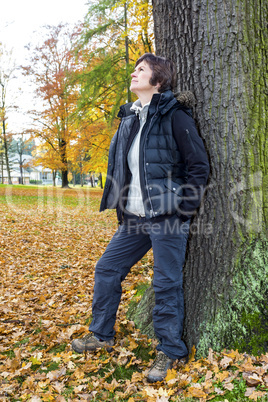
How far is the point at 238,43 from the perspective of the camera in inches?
100

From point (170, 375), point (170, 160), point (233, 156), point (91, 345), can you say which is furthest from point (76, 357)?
point (233, 156)

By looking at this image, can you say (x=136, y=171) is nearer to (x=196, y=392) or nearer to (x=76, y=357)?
(x=196, y=392)

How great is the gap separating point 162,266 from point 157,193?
0.59 m

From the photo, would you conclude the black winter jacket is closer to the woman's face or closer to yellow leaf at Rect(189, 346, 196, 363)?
the woman's face

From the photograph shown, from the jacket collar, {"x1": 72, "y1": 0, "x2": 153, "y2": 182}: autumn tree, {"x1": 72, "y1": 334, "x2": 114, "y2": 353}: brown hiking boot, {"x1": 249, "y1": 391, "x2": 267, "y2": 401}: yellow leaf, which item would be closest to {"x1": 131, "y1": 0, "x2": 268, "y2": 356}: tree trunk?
the jacket collar

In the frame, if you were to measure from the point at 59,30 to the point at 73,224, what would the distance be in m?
19.0

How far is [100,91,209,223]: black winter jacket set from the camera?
2.53 m

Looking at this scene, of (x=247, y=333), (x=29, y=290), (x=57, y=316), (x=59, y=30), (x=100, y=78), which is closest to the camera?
(x=247, y=333)

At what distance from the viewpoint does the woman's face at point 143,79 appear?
2.72 m

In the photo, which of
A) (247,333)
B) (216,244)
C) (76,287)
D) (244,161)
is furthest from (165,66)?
(76,287)

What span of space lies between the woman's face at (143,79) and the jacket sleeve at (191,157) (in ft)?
1.13

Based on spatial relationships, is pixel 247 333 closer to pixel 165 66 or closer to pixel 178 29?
pixel 165 66

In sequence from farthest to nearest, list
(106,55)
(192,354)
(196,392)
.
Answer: (106,55) → (192,354) → (196,392)

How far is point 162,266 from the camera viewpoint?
2652 mm
